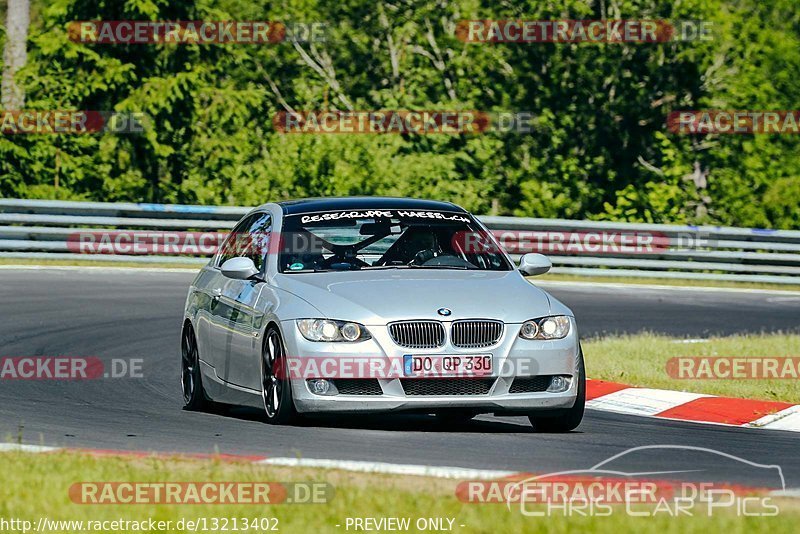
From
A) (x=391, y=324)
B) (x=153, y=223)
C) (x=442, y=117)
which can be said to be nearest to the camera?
(x=391, y=324)

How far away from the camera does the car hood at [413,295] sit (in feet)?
31.9

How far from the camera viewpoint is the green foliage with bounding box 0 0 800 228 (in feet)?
100

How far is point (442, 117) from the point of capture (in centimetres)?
3438

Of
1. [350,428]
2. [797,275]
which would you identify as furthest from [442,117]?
[350,428]

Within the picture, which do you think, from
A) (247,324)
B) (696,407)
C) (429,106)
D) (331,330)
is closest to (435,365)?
(331,330)

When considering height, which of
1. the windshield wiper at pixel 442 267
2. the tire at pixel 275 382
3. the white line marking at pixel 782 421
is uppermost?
the windshield wiper at pixel 442 267

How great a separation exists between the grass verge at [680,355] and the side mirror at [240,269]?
160 inches

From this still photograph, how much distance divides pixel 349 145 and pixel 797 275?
348 inches

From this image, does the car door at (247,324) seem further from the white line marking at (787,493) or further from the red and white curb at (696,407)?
the white line marking at (787,493)

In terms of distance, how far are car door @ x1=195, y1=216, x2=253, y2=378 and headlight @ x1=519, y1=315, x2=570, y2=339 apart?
7.30 feet

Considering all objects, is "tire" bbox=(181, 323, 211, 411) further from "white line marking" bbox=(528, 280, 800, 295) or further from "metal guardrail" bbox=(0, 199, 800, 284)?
"metal guardrail" bbox=(0, 199, 800, 284)

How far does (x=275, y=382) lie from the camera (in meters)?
10.0

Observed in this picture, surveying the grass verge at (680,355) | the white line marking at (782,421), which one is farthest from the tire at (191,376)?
the white line marking at (782,421)

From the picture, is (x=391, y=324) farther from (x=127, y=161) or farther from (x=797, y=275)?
(x=127, y=161)
